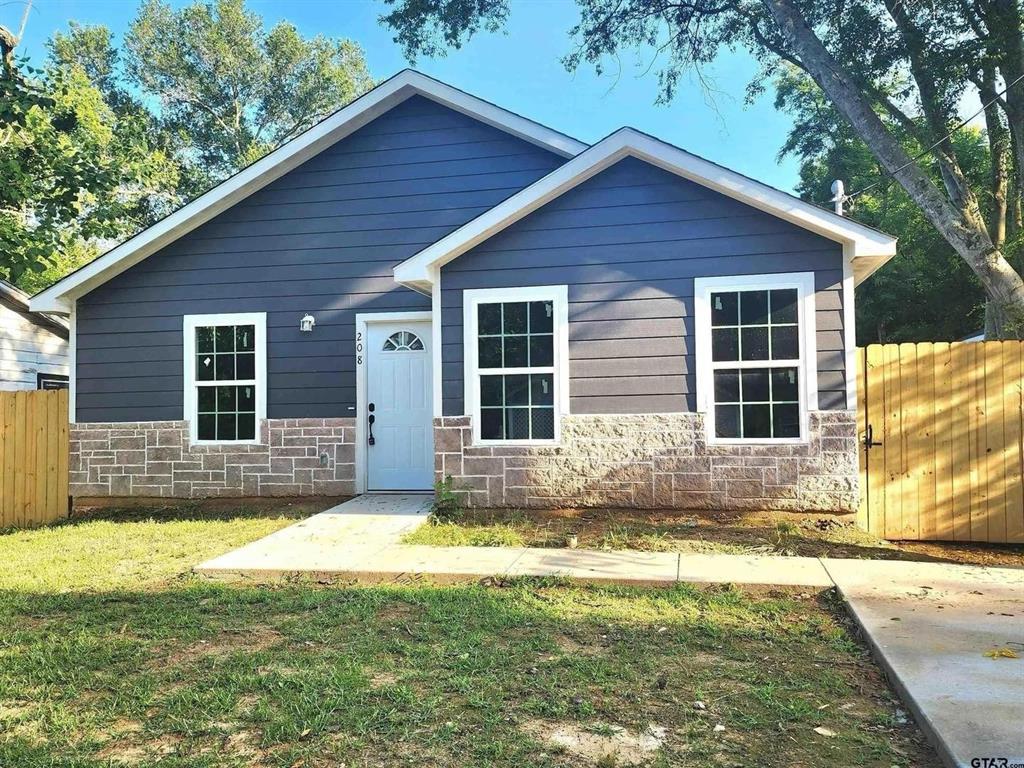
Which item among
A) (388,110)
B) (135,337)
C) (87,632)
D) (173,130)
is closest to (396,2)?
(388,110)

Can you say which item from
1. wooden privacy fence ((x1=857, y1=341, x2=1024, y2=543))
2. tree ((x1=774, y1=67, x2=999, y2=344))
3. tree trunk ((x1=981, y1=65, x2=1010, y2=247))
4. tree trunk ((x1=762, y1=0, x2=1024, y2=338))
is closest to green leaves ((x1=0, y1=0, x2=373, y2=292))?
tree ((x1=774, y1=67, x2=999, y2=344))

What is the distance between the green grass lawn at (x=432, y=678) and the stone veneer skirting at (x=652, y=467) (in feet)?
6.86

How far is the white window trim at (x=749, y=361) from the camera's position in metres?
6.52

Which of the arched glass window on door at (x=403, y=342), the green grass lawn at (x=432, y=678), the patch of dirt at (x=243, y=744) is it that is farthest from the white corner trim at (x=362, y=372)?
the patch of dirt at (x=243, y=744)

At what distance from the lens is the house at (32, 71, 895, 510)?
663cm

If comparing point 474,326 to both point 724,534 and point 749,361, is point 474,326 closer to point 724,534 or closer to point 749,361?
point 749,361

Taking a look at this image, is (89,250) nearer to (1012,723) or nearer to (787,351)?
(787,351)

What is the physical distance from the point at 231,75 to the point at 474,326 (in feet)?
75.9

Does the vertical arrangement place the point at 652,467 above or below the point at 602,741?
above

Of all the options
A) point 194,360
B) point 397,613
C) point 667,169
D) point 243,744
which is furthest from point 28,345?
point 243,744

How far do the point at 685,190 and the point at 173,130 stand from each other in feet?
78.7

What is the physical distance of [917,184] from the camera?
843cm

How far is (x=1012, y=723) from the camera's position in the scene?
2.62 m

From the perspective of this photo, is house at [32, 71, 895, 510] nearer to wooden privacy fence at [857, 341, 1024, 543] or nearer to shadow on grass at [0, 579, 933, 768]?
wooden privacy fence at [857, 341, 1024, 543]
